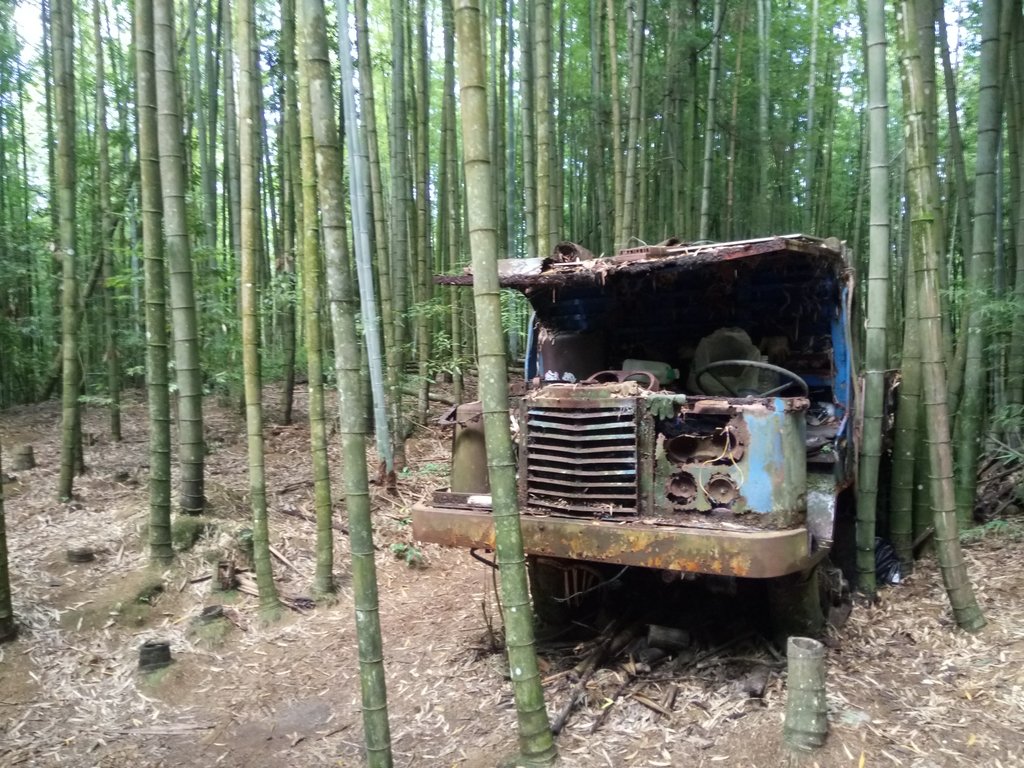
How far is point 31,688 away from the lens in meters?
3.24

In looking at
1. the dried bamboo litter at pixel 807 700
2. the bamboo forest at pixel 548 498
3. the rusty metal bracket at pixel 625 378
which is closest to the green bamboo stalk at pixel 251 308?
the bamboo forest at pixel 548 498

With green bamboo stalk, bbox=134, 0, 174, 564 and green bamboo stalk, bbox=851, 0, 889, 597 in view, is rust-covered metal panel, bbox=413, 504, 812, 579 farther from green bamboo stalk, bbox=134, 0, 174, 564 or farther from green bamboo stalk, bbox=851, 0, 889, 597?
green bamboo stalk, bbox=134, 0, 174, 564

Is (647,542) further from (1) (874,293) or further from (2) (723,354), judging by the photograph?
(1) (874,293)

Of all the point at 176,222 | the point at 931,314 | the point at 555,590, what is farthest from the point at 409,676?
the point at 931,314

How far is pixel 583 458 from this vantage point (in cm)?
309

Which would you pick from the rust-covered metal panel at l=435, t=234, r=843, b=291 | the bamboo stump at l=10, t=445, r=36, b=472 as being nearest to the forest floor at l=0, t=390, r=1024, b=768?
the bamboo stump at l=10, t=445, r=36, b=472

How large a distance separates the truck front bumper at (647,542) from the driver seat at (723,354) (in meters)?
1.10

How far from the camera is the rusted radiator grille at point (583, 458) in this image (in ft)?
9.84

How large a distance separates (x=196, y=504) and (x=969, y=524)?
517cm

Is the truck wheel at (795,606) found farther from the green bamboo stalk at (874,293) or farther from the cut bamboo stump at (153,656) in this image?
the cut bamboo stump at (153,656)

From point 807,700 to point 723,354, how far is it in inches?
75.9

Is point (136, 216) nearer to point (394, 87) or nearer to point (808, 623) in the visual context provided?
point (394, 87)

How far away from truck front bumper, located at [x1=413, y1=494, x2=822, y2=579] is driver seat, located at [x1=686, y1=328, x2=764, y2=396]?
1.10 metres

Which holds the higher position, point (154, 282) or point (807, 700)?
point (154, 282)
